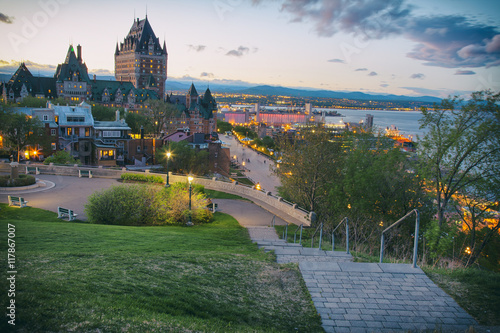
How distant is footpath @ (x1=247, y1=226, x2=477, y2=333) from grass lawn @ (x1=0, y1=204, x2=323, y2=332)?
0.40m

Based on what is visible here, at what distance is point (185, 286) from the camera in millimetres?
7531

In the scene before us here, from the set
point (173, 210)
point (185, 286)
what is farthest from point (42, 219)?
point (185, 286)

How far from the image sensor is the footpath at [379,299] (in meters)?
6.41

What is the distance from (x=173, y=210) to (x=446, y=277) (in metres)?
14.2

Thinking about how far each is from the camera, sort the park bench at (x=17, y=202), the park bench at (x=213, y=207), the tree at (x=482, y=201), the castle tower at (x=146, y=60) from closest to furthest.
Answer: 1. the tree at (x=482, y=201)
2. the park bench at (x=17, y=202)
3. the park bench at (x=213, y=207)
4. the castle tower at (x=146, y=60)

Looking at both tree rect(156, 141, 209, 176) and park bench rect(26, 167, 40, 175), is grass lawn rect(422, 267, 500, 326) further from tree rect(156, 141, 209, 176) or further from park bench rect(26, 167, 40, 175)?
tree rect(156, 141, 209, 176)

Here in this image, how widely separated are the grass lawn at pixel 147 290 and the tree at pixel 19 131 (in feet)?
118

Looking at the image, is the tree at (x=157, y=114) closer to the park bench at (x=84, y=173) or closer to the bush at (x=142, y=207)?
the park bench at (x=84, y=173)

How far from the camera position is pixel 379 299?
723cm

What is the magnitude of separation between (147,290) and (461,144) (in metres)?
15.6

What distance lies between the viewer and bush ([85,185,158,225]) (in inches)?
712

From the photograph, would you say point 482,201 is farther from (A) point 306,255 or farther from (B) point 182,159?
(B) point 182,159

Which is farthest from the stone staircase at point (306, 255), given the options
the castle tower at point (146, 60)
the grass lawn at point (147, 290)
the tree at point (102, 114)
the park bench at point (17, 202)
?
the castle tower at point (146, 60)

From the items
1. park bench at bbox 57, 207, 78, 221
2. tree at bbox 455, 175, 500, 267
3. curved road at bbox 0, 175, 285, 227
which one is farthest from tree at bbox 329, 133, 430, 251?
park bench at bbox 57, 207, 78, 221
